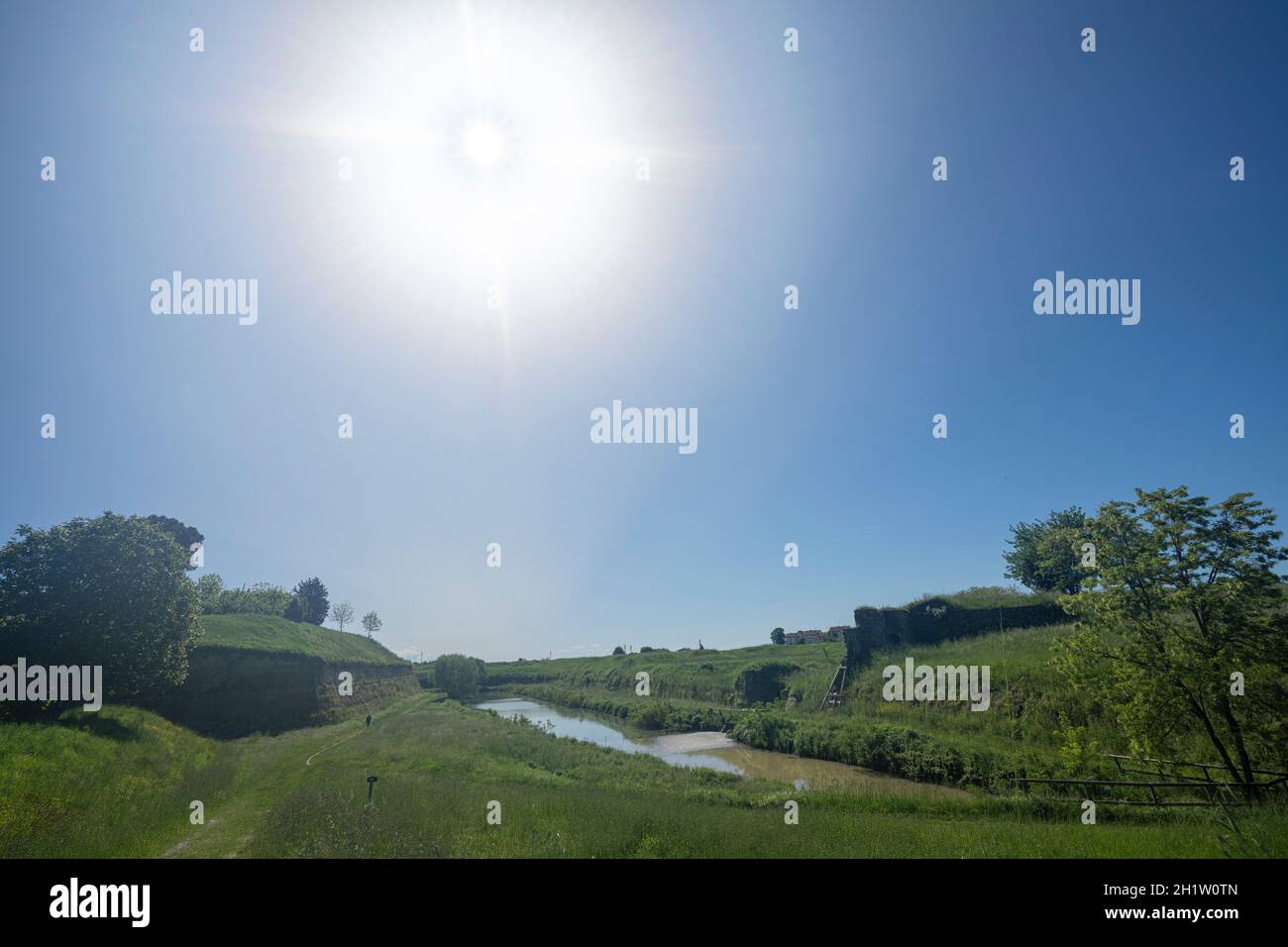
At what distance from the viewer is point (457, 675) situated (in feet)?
301

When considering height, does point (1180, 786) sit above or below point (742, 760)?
above

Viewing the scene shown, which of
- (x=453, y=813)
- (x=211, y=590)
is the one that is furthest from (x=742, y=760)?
(x=211, y=590)

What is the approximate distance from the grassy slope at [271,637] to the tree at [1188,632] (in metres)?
56.3

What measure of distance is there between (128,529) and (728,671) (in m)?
57.9

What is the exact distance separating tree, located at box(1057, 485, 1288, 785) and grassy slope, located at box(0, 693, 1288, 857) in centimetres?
310

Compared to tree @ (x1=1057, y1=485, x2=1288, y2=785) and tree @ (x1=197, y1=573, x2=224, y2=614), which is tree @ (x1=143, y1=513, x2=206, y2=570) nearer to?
tree @ (x1=197, y1=573, x2=224, y2=614)

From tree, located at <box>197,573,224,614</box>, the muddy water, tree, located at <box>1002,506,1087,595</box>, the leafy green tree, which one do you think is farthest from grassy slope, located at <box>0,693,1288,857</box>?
tree, located at <box>197,573,224,614</box>

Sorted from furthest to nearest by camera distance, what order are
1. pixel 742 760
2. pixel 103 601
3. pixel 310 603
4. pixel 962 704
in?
1. pixel 310 603
2. pixel 742 760
3. pixel 962 704
4. pixel 103 601

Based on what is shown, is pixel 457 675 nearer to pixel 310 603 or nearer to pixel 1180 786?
pixel 310 603

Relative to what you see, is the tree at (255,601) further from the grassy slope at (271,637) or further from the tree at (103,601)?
the tree at (103,601)

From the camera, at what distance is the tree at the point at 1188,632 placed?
15.5m

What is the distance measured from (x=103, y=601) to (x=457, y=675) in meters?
68.3

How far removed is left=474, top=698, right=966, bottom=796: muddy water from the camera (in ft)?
84.4
